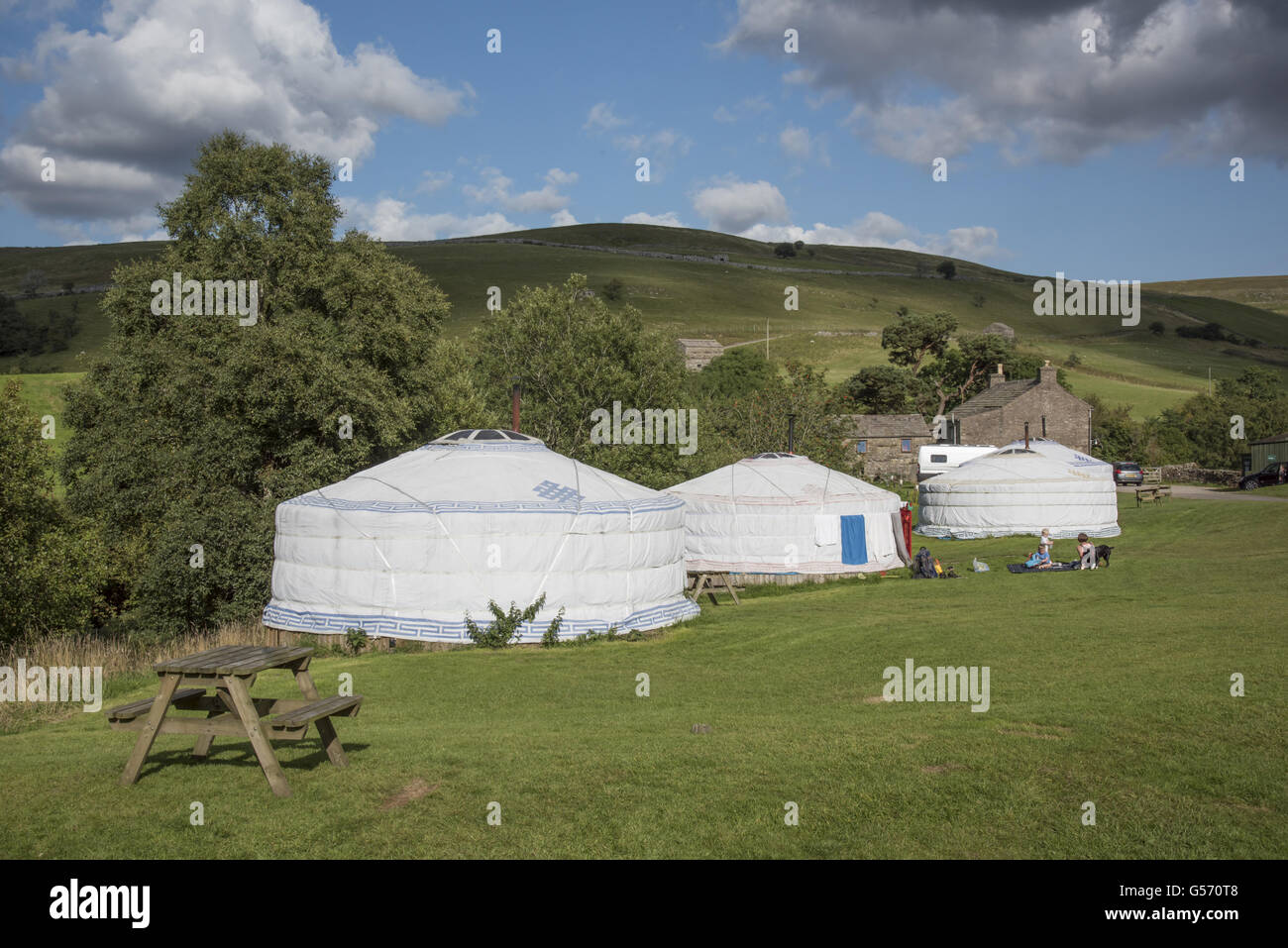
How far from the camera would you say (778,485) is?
23109 mm

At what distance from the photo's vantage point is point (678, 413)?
28531 millimetres

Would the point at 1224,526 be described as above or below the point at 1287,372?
below

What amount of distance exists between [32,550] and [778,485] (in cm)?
1526

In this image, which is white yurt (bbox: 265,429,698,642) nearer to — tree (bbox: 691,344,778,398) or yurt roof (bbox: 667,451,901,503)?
yurt roof (bbox: 667,451,901,503)

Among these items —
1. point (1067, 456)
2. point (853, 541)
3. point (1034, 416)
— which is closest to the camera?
point (853, 541)

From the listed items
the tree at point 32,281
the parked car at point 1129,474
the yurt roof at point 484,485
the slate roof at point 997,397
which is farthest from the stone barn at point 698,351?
the tree at point 32,281

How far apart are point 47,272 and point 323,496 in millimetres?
98976

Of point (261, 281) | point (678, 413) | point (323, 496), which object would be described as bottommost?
point (323, 496)

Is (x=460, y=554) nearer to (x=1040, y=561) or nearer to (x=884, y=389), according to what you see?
(x=1040, y=561)

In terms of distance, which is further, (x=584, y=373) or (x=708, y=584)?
(x=584, y=373)

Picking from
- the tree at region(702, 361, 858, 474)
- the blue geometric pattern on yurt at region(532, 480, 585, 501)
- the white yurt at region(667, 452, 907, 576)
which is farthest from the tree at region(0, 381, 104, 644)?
the tree at region(702, 361, 858, 474)

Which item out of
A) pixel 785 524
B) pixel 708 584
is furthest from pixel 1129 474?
pixel 708 584

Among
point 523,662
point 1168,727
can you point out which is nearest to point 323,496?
point 523,662
